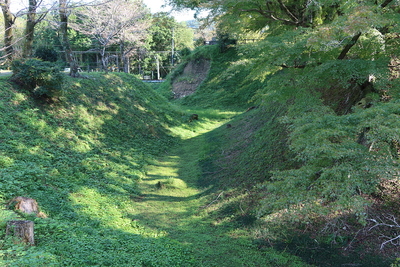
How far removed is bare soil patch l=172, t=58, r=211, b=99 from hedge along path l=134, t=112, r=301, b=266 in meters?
18.3

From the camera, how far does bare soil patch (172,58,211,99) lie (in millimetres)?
32125

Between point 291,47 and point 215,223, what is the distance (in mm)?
5186

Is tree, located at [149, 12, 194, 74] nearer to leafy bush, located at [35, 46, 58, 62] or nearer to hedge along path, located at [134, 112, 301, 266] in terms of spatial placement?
leafy bush, located at [35, 46, 58, 62]

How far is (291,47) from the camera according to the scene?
7254 millimetres

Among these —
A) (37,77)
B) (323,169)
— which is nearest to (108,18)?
(37,77)

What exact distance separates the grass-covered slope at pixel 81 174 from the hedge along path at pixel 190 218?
402 mm

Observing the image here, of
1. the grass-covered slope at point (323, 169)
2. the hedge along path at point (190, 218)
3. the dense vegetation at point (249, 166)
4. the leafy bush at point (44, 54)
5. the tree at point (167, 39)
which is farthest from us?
the tree at point (167, 39)

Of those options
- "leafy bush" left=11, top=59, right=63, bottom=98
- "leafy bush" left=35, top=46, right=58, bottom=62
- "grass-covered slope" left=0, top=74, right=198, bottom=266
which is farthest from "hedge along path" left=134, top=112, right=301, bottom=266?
"leafy bush" left=35, top=46, right=58, bottom=62

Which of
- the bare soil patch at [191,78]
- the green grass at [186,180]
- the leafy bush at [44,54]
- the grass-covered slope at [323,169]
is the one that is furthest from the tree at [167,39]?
the grass-covered slope at [323,169]

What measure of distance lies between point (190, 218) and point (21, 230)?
16.5 ft

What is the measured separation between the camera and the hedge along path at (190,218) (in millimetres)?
6677

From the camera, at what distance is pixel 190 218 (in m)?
8.99

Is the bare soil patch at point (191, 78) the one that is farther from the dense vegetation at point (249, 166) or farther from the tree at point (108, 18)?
the dense vegetation at point (249, 166)

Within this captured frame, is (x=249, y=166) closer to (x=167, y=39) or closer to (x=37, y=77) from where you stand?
(x=37, y=77)
